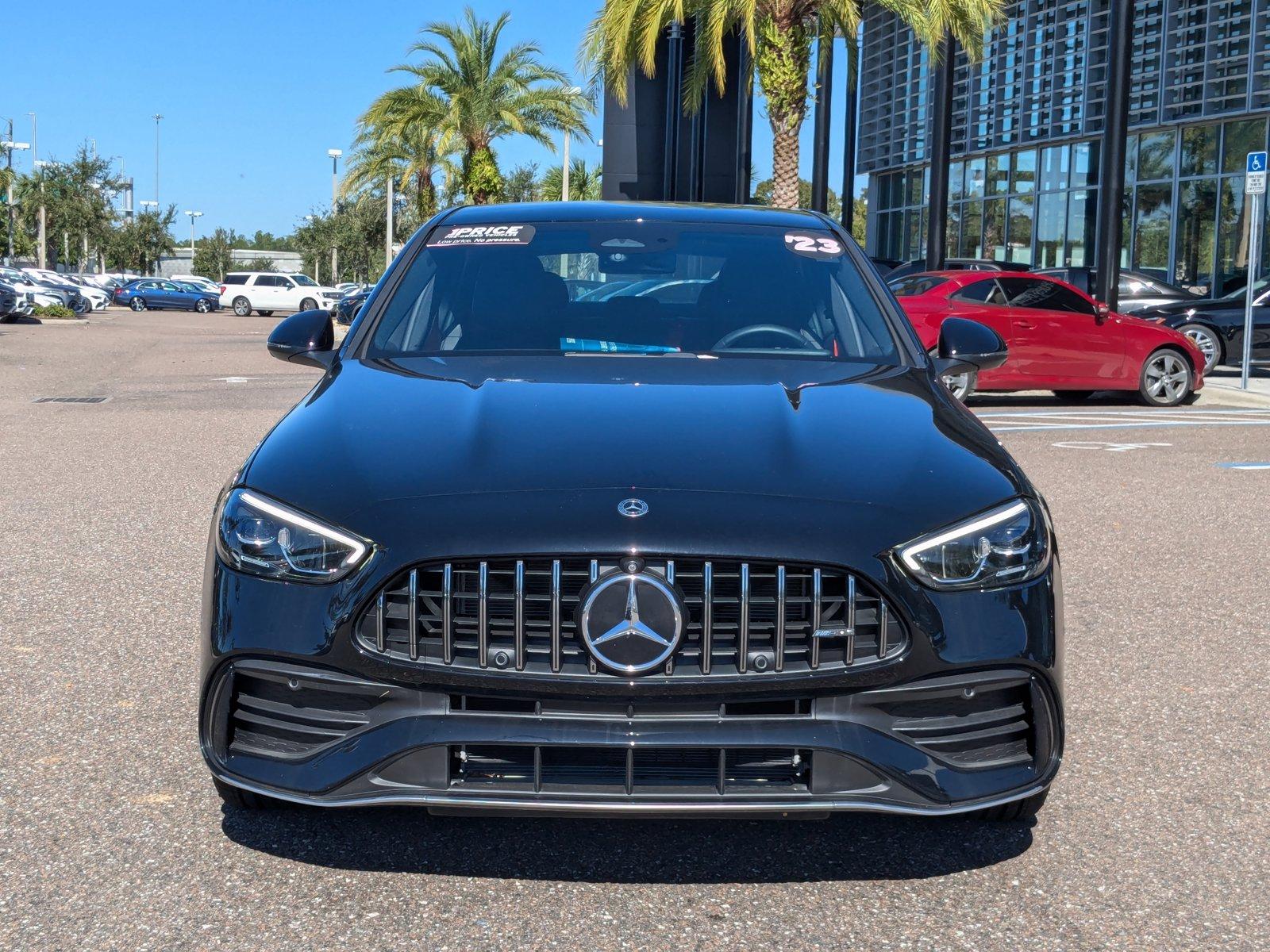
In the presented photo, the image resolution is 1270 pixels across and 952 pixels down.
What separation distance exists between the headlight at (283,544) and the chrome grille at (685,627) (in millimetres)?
124

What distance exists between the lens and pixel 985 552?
301cm

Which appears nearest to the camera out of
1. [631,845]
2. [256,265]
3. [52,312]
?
[631,845]

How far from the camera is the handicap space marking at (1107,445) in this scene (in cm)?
1174

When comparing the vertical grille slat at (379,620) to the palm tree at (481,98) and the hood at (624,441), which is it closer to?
the hood at (624,441)

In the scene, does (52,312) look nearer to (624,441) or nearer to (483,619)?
(624,441)

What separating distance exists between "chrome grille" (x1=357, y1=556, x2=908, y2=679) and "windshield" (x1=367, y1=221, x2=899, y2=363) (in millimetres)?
1352

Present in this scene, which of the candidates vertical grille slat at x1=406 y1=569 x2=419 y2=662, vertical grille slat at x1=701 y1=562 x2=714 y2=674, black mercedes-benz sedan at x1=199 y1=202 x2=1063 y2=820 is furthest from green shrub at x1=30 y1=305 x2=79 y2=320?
vertical grille slat at x1=701 y1=562 x2=714 y2=674

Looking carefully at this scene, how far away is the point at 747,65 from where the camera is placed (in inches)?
1099

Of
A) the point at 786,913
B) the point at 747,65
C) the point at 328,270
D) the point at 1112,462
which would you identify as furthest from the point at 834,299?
the point at 328,270

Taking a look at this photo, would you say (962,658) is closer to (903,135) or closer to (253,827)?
(253,827)

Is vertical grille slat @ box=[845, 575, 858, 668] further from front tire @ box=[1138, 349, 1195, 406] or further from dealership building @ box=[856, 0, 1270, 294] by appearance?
dealership building @ box=[856, 0, 1270, 294]

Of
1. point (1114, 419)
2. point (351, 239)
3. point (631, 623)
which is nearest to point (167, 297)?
point (351, 239)

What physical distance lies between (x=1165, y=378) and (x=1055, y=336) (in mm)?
1512

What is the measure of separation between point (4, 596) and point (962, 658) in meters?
4.29
